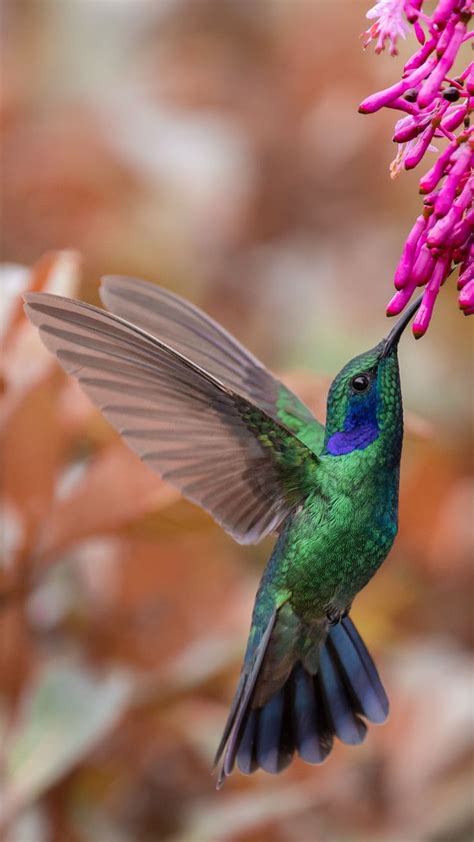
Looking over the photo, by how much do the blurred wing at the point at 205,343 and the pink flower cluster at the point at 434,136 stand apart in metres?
0.51

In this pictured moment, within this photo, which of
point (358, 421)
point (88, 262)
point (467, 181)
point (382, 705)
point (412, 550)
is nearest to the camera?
point (467, 181)

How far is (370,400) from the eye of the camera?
1.66 m

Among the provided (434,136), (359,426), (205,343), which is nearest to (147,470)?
(205,343)

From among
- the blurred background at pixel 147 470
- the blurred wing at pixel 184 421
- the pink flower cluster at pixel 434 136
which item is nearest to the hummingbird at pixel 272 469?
the blurred wing at pixel 184 421

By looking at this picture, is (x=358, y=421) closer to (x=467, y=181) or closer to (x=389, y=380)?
(x=389, y=380)

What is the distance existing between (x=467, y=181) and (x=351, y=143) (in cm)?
266

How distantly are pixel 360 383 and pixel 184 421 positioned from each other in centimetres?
24

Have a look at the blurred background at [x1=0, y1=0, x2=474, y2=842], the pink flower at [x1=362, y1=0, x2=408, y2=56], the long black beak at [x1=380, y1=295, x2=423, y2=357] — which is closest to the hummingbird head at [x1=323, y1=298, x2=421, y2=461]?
the long black beak at [x1=380, y1=295, x2=423, y2=357]

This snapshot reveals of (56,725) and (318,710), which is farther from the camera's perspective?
(56,725)

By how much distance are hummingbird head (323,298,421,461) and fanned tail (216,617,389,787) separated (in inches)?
13.7

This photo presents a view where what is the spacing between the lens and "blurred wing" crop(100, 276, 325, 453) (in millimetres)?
1928

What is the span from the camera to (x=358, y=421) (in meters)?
1.69

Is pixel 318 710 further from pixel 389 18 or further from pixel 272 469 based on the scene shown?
pixel 389 18

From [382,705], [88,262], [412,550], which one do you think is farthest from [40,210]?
[382,705]
